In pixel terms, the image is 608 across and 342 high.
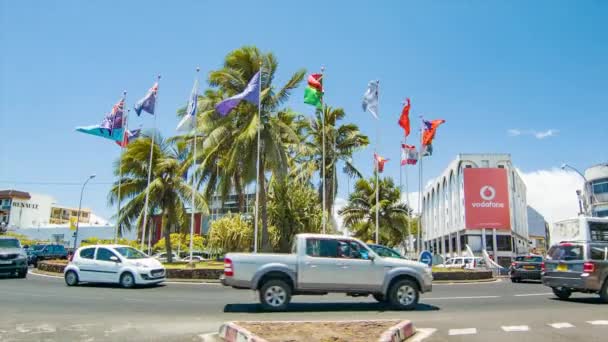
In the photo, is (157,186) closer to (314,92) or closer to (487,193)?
(314,92)

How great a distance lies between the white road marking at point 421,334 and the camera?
7.48 metres

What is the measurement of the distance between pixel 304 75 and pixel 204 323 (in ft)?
65.7

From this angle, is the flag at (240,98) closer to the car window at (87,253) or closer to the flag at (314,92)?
the flag at (314,92)

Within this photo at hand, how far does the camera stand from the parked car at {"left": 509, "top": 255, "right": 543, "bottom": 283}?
23.1m

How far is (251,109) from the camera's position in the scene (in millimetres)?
27188

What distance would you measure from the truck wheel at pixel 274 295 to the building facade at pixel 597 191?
187 ft

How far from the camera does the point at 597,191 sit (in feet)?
195

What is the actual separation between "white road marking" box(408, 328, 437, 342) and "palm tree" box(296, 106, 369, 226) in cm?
2312

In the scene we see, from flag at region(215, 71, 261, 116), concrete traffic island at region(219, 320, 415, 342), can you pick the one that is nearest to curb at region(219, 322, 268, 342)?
concrete traffic island at region(219, 320, 415, 342)

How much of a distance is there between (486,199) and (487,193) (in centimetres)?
92

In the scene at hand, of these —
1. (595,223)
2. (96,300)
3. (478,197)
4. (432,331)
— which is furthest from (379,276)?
(478,197)

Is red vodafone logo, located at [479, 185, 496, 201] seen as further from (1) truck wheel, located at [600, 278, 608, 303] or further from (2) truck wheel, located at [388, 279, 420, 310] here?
(2) truck wheel, located at [388, 279, 420, 310]

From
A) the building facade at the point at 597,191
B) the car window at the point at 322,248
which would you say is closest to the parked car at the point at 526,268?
the car window at the point at 322,248

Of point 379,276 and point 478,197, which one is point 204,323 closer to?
point 379,276
